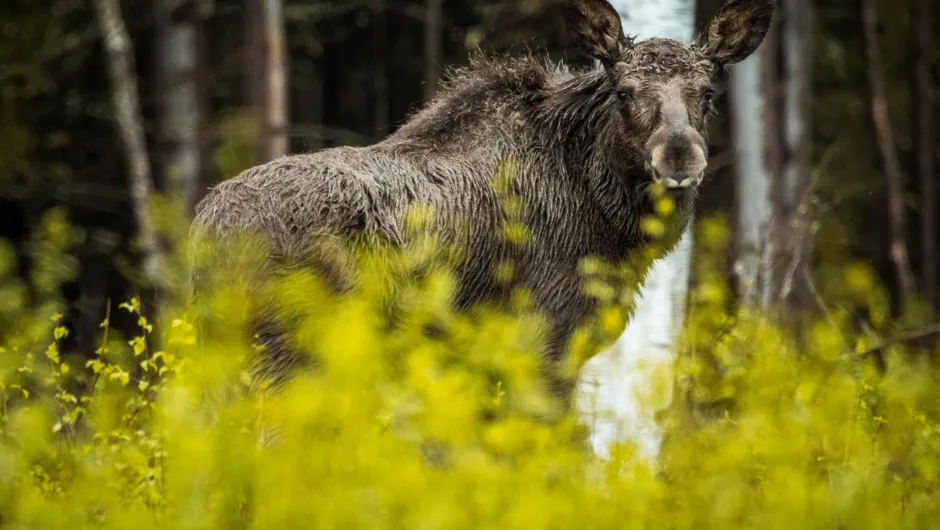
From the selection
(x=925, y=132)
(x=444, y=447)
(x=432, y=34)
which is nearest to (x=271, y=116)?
(x=432, y=34)

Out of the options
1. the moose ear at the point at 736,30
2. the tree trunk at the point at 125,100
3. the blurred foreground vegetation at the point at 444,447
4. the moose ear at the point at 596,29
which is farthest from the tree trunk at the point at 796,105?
the blurred foreground vegetation at the point at 444,447

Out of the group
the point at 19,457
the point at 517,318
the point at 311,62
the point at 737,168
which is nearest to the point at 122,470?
the point at 19,457

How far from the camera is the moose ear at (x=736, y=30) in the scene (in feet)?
26.2

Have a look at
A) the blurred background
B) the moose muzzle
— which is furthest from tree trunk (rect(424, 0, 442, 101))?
the moose muzzle

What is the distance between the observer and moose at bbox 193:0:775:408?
6.84 metres

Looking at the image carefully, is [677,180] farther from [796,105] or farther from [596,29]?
[796,105]

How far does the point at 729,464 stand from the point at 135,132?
497 inches

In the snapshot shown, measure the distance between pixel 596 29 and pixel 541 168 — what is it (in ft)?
3.11

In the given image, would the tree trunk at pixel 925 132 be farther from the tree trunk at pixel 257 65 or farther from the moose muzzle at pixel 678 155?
the moose muzzle at pixel 678 155

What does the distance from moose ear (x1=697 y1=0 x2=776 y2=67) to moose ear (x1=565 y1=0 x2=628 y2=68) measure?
22.5 inches

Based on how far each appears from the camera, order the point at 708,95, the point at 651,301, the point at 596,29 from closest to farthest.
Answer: the point at 708,95 < the point at 596,29 < the point at 651,301

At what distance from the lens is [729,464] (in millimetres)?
4324

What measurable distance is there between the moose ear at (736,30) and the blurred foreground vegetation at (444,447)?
93.7 inches

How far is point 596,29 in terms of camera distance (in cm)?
794
